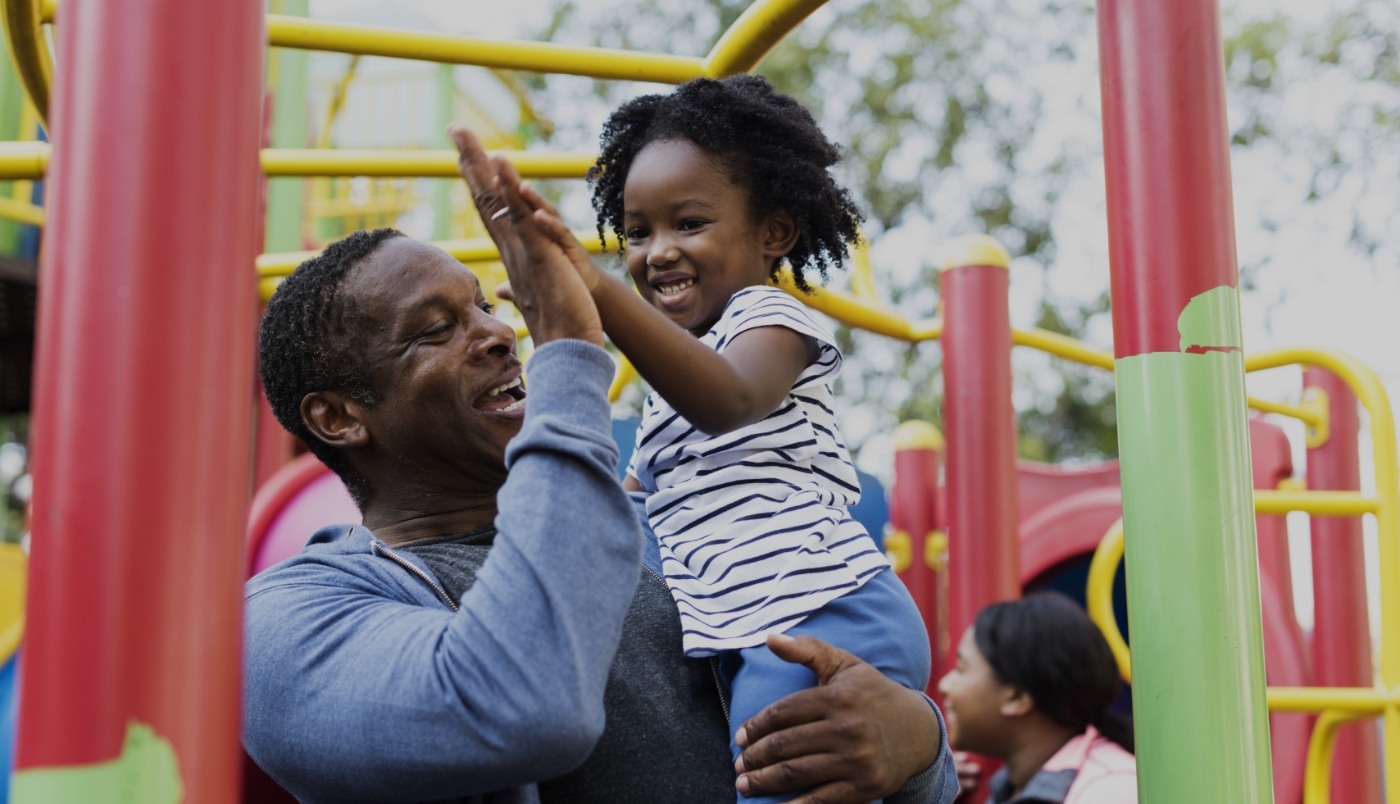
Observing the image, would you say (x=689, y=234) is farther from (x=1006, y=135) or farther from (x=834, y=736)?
(x=1006, y=135)

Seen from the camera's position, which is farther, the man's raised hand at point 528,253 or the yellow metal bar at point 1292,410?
the yellow metal bar at point 1292,410

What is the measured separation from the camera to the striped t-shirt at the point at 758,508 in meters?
1.31

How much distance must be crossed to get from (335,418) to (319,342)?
0.26ft

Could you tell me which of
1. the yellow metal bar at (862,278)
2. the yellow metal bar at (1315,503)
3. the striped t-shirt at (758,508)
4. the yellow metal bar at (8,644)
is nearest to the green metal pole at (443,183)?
the yellow metal bar at (8,644)

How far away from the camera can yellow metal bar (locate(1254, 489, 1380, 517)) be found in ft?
7.86

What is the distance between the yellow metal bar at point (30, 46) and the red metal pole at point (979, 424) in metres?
1.59

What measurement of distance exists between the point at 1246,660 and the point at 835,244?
0.68 m

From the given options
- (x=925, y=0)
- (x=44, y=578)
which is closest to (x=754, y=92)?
(x=44, y=578)

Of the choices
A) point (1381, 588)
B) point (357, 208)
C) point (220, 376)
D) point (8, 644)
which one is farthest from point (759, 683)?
point (357, 208)

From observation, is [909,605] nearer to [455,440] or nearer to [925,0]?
[455,440]

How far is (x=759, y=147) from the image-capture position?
156cm

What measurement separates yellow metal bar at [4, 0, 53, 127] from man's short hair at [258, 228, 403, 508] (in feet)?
1.40

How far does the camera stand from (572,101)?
1191 centimetres

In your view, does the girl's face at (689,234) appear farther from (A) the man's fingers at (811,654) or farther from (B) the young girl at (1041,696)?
(B) the young girl at (1041,696)
